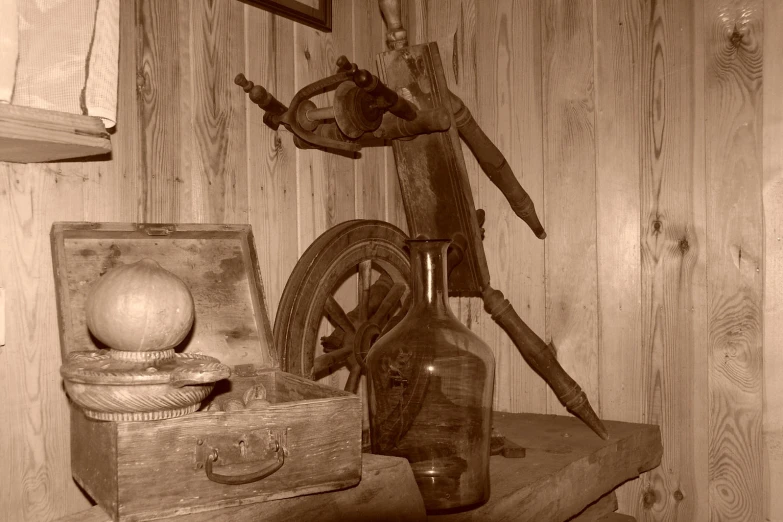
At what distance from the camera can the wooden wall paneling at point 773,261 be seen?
5.47 ft

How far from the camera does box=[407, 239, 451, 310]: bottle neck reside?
1328mm

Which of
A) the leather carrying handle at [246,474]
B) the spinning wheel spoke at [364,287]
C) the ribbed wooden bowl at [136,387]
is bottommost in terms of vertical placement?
the leather carrying handle at [246,474]

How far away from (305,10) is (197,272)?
0.80 meters

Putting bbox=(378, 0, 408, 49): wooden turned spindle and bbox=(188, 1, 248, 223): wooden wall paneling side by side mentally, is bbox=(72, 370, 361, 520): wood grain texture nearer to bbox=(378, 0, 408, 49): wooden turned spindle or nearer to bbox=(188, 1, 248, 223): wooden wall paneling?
bbox=(188, 1, 248, 223): wooden wall paneling

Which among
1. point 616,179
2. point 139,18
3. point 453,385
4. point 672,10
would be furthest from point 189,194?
point 672,10

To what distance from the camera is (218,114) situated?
61.9 inches

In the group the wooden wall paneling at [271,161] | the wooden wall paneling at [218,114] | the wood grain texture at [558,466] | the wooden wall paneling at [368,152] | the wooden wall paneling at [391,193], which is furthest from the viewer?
the wooden wall paneling at [391,193]

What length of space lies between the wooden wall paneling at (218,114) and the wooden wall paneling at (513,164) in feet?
2.34

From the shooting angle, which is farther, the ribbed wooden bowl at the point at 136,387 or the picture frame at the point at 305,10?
the picture frame at the point at 305,10

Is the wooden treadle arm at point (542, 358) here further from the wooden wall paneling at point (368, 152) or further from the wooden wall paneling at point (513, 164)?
the wooden wall paneling at point (368, 152)

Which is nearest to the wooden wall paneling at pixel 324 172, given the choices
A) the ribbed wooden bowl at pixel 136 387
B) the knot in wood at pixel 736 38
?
the ribbed wooden bowl at pixel 136 387

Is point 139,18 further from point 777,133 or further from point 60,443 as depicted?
point 777,133

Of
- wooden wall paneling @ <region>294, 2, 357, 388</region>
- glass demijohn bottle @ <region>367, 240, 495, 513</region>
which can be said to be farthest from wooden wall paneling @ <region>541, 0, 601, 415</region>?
glass demijohn bottle @ <region>367, 240, 495, 513</region>

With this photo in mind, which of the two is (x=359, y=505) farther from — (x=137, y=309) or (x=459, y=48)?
(x=459, y=48)
